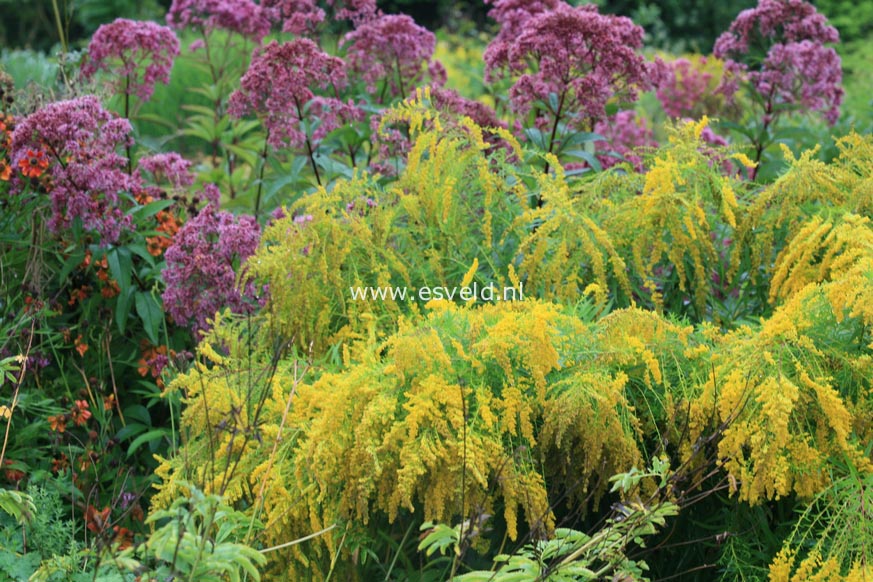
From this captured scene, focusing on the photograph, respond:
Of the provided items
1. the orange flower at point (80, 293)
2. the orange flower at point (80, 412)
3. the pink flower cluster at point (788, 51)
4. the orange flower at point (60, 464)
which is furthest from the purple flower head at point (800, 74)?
the orange flower at point (60, 464)

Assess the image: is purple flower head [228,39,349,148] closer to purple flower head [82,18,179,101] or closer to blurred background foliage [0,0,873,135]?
purple flower head [82,18,179,101]

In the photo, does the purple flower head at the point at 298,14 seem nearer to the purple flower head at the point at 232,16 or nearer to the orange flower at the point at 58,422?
the purple flower head at the point at 232,16

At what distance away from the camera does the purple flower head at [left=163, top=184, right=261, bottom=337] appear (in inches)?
126

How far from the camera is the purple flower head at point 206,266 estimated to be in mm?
3209

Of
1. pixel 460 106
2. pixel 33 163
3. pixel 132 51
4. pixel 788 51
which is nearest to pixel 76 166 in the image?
pixel 33 163

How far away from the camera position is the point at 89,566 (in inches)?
101

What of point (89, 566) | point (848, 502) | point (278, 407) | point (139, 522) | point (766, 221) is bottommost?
point (139, 522)

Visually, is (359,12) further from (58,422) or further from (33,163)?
(58,422)

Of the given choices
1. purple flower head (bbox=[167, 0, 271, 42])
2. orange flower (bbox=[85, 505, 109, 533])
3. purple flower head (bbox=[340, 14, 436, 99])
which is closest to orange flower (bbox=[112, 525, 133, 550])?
orange flower (bbox=[85, 505, 109, 533])

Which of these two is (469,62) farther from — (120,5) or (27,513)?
(27,513)

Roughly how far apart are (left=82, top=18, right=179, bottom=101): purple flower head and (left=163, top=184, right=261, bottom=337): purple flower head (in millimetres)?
1249

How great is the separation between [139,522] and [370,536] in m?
1.11

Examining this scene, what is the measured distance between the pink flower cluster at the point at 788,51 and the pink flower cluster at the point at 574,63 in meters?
0.97

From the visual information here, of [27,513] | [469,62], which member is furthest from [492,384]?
[469,62]
